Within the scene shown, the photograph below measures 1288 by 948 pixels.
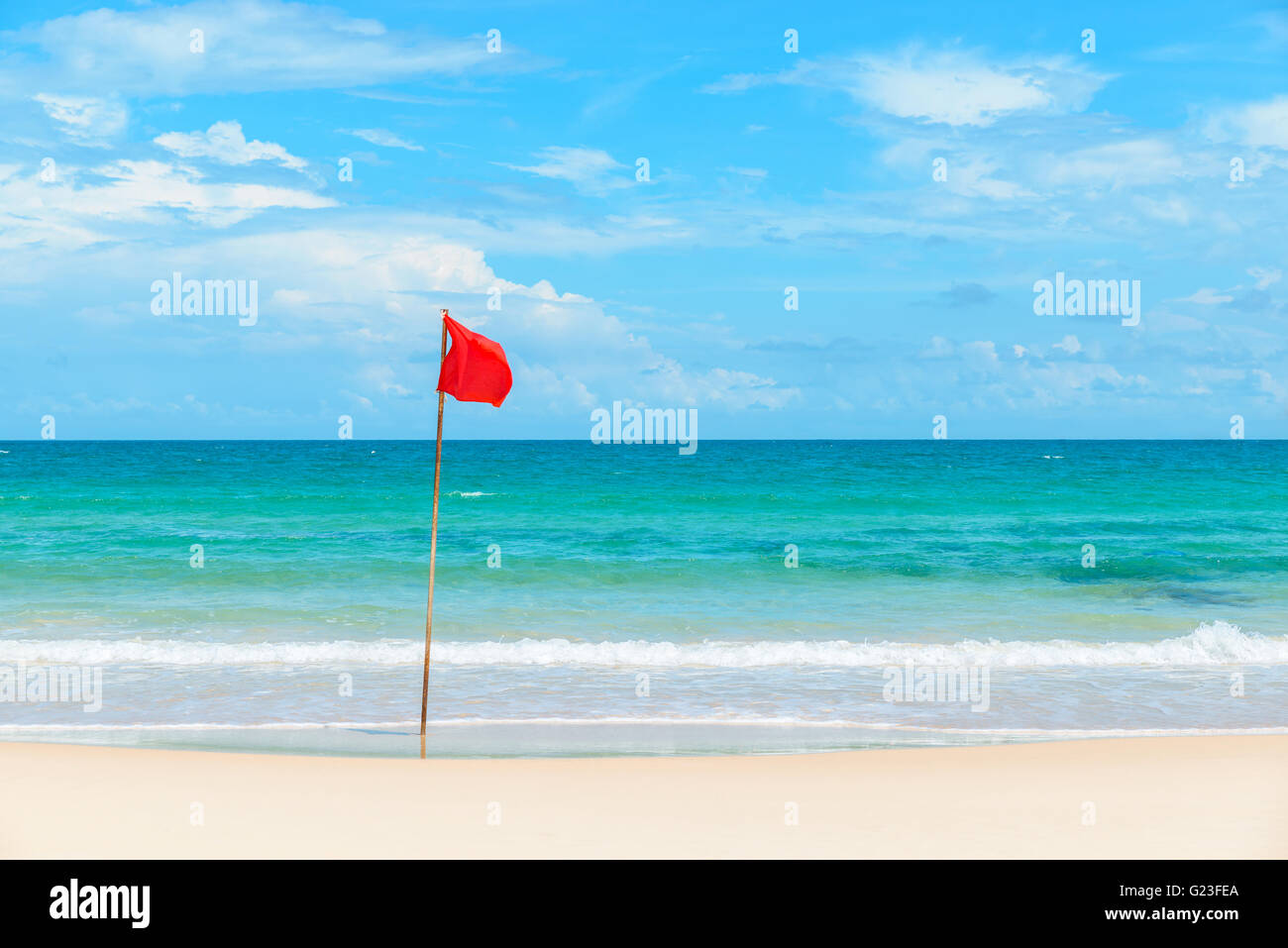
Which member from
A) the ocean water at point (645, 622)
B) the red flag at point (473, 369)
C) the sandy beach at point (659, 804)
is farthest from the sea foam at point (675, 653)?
the red flag at point (473, 369)

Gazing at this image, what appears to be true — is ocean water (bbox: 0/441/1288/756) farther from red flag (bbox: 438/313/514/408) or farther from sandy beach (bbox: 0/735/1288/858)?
red flag (bbox: 438/313/514/408)

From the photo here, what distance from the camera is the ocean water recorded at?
979cm

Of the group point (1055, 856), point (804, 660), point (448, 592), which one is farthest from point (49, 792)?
point (448, 592)

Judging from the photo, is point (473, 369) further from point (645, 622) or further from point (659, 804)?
point (645, 622)

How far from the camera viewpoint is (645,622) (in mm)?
16000

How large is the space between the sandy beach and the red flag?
292 centimetres

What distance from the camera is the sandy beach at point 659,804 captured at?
19.9ft


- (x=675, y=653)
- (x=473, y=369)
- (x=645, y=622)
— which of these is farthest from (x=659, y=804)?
(x=645, y=622)

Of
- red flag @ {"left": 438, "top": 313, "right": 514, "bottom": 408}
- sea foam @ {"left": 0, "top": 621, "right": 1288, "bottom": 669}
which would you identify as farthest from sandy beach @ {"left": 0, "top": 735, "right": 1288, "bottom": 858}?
sea foam @ {"left": 0, "top": 621, "right": 1288, "bottom": 669}
